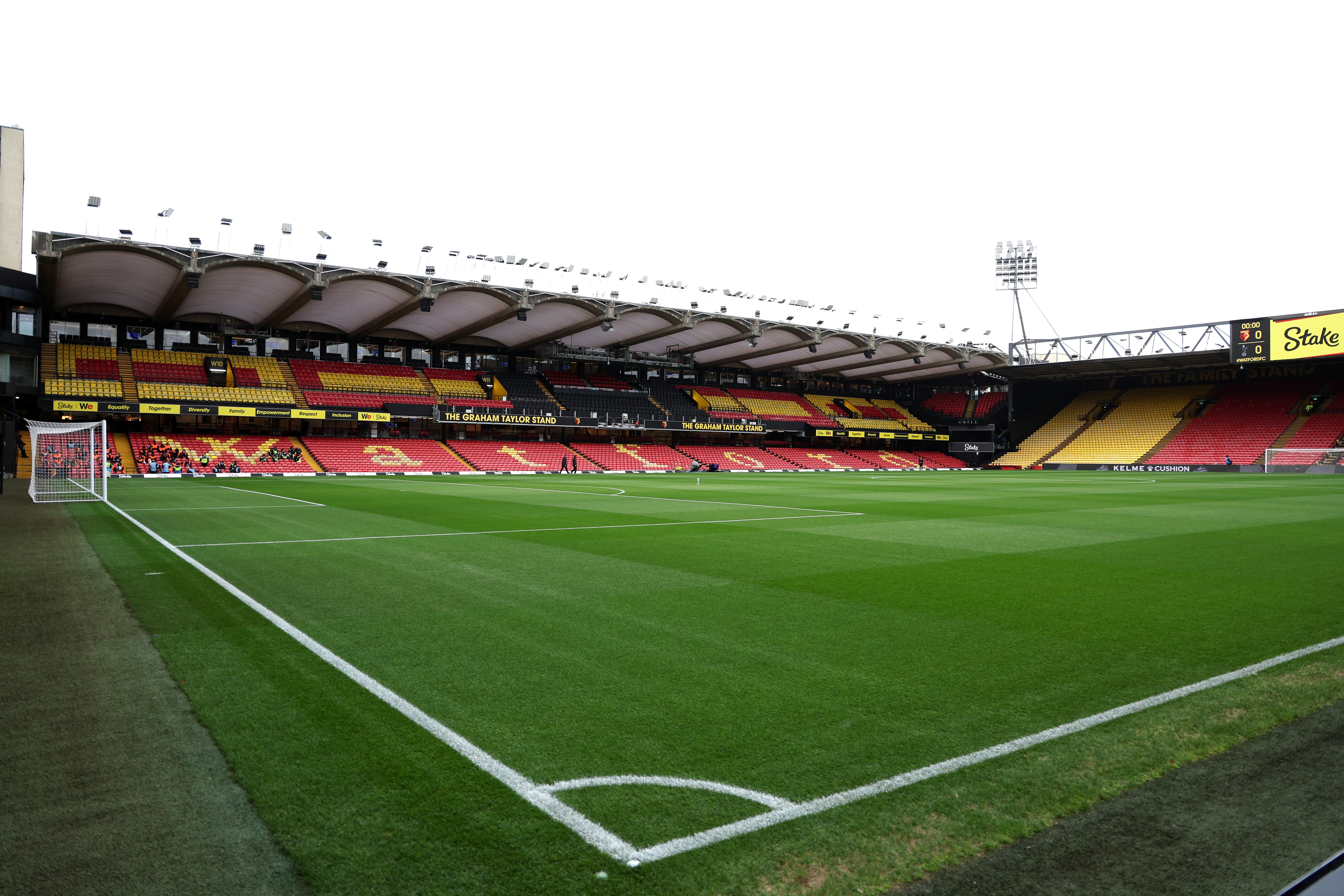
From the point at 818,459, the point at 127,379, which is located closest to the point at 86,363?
the point at 127,379

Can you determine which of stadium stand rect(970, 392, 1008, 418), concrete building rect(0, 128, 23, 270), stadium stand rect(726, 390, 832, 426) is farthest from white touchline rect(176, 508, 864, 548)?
stadium stand rect(970, 392, 1008, 418)

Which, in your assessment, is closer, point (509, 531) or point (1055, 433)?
point (509, 531)

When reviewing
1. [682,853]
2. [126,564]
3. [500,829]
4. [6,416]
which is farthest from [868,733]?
[6,416]

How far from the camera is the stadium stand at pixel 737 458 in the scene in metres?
60.0

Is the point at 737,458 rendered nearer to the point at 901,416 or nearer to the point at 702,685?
the point at 901,416

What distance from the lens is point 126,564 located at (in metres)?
10.4

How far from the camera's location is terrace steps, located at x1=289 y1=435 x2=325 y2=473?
4712 cm

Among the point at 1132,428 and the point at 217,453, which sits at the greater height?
the point at 1132,428

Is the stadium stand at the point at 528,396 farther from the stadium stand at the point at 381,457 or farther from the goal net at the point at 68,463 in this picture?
the goal net at the point at 68,463

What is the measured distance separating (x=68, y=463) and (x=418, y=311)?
20.7m

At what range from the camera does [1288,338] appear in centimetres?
5012

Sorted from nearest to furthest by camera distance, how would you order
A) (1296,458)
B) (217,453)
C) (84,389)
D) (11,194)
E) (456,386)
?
(84,389)
(217,453)
(11,194)
(1296,458)
(456,386)

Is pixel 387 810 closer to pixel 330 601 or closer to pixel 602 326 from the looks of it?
pixel 330 601

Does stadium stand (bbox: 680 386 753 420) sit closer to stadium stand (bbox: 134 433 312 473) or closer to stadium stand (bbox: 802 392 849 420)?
stadium stand (bbox: 802 392 849 420)
